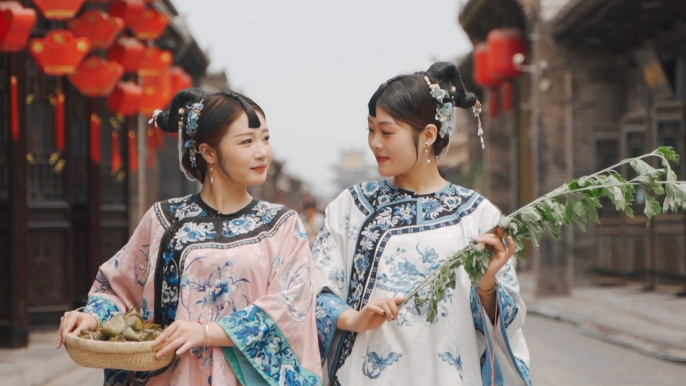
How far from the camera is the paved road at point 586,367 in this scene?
311 inches

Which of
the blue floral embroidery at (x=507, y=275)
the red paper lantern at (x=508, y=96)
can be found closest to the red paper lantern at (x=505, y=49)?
the red paper lantern at (x=508, y=96)

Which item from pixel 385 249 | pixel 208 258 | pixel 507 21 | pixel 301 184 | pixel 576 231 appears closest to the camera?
pixel 208 258

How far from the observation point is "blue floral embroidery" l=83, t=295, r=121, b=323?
11.0 ft

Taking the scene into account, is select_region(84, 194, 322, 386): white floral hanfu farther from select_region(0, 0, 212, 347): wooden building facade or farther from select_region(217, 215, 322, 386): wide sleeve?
select_region(0, 0, 212, 347): wooden building facade

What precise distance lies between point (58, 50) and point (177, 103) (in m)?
5.44

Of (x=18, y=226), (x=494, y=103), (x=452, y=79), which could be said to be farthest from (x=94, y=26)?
(x=494, y=103)

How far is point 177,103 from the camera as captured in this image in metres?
3.53

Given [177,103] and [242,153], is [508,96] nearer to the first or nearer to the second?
[177,103]

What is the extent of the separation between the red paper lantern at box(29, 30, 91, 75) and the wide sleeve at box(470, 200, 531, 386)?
5951 mm

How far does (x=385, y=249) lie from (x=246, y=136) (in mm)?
671

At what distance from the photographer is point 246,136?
132 inches

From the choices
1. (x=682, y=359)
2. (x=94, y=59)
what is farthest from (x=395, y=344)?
(x=94, y=59)

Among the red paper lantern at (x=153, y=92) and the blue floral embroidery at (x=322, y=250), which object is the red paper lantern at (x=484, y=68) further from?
the blue floral embroidery at (x=322, y=250)

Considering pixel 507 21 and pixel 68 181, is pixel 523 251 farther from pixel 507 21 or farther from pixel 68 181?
pixel 507 21
